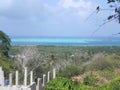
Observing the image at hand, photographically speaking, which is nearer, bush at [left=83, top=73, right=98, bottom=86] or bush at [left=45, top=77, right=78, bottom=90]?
bush at [left=45, top=77, right=78, bottom=90]

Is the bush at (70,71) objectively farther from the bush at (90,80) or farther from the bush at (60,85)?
the bush at (60,85)

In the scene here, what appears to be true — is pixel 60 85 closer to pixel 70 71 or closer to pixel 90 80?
pixel 90 80

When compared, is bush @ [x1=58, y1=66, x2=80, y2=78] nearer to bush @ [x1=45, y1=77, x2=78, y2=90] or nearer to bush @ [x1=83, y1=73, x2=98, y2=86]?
bush @ [x1=83, y1=73, x2=98, y2=86]

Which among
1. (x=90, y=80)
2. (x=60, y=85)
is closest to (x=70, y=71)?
(x=90, y=80)

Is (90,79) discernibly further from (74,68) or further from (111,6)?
(111,6)

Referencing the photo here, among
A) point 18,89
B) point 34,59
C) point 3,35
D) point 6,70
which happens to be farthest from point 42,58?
point 18,89

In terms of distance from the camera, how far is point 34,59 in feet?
126

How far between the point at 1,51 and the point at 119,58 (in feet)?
34.2

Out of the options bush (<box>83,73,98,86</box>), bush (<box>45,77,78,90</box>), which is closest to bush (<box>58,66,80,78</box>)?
bush (<box>83,73,98,86</box>)

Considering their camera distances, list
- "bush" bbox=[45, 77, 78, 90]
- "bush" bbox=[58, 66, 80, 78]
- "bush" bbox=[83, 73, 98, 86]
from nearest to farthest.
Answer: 1. "bush" bbox=[45, 77, 78, 90]
2. "bush" bbox=[83, 73, 98, 86]
3. "bush" bbox=[58, 66, 80, 78]

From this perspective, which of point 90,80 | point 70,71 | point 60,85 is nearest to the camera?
point 60,85

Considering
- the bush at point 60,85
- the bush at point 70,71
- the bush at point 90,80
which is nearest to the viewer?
the bush at point 60,85

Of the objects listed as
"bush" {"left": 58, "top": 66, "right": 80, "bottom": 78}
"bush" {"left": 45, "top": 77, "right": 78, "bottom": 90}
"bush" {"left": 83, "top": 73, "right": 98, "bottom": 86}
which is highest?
"bush" {"left": 45, "top": 77, "right": 78, "bottom": 90}

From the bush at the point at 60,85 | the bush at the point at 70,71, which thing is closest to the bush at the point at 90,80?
the bush at the point at 60,85
